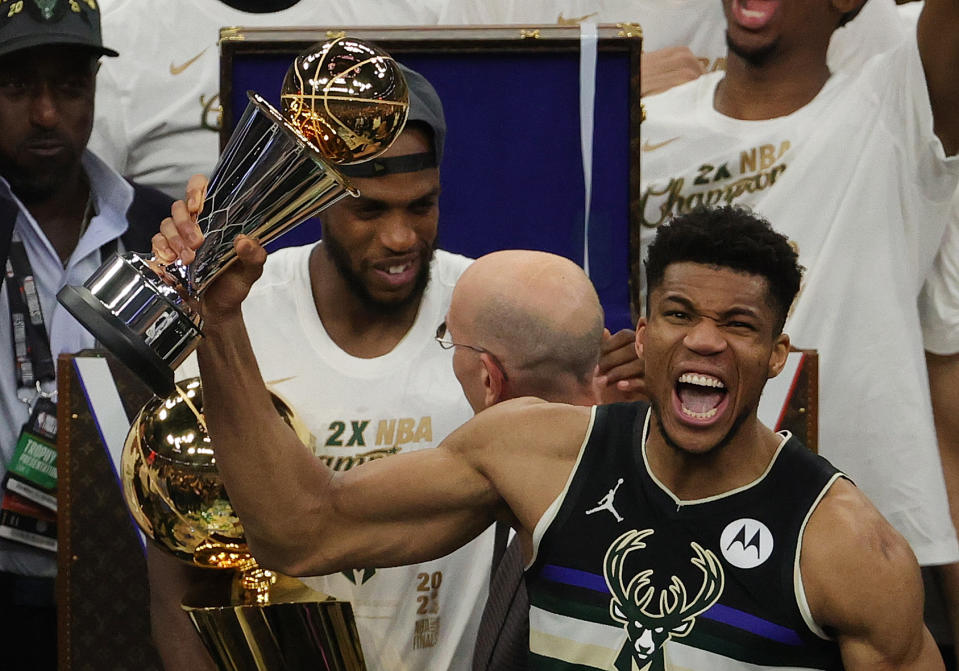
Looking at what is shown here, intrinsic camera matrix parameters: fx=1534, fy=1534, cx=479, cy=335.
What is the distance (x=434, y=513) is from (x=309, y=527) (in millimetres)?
202

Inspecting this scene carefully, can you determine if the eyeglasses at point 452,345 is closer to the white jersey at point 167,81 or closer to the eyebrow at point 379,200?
the eyebrow at point 379,200

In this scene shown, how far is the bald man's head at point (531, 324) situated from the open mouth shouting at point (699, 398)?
51 cm

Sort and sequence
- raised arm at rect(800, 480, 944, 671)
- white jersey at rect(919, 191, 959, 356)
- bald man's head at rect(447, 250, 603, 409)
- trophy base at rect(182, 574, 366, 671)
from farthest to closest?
white jersey at rect(919, 191, 959, 356), bald man's head at rect(447, 250, 603, 409), trophy base at rect(182, 574, 366, 671), raised arm at rect(800, 480, 944, 671)

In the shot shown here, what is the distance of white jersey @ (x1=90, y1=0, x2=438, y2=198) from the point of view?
4.03 meters

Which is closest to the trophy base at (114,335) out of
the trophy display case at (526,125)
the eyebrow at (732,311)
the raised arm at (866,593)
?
the eyebrow at (732,311)

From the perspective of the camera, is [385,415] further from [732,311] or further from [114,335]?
[114,335]

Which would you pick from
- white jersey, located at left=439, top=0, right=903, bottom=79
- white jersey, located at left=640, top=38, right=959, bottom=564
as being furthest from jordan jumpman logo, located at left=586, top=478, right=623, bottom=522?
white jersey, located at left=439, top=0, right=903, bottom=79

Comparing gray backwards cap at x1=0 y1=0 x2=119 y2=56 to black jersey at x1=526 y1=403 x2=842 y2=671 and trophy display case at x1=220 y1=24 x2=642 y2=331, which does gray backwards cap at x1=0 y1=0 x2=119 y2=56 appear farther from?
black jersey at x1=526 y1=403 x2=842 y2=671

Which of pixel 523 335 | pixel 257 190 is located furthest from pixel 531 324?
pixel 257 190

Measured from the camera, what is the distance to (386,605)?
3.05m

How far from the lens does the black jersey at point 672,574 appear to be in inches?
86.9

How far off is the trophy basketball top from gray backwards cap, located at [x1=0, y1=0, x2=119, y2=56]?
1.56 m

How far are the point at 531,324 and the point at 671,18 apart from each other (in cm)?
142

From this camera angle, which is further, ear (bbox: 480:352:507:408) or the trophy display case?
the trophy display case
